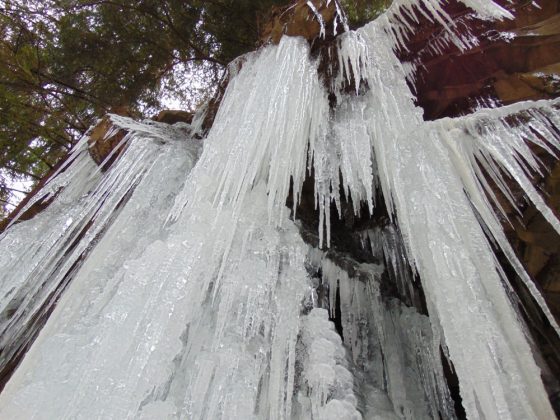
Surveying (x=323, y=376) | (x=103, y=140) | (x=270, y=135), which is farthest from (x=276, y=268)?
(x=103, y=140)

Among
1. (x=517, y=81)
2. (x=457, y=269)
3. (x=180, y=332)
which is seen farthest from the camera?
(x=517, y=81)

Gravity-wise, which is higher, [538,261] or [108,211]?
[108,211]

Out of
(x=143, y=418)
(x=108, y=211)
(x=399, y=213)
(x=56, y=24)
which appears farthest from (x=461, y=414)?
(x=56, y=24)

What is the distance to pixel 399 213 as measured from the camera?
2285 millimetres

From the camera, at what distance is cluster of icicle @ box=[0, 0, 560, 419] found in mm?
1810

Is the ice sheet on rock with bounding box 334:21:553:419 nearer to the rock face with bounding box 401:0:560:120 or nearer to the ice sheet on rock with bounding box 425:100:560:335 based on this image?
the ice sheet on rock with bounding box 425:100:560:335

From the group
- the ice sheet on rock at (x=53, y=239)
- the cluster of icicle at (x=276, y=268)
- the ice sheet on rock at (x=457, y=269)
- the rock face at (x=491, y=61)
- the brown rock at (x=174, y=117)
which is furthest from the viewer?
the brown rock at (x=174, y=117)

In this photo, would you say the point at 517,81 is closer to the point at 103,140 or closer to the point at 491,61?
the point at 491,61

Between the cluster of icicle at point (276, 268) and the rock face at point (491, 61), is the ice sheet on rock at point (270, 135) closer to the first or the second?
the cluster of icicle at point (276, 268)

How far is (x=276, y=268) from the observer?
266cm

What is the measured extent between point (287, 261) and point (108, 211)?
139 centimetres

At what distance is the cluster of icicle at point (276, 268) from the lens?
5.94 ft

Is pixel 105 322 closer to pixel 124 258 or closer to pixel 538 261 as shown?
pixel 124 258

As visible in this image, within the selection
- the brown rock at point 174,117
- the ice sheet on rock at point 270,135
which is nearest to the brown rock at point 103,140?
the brown rock at point 174,117
